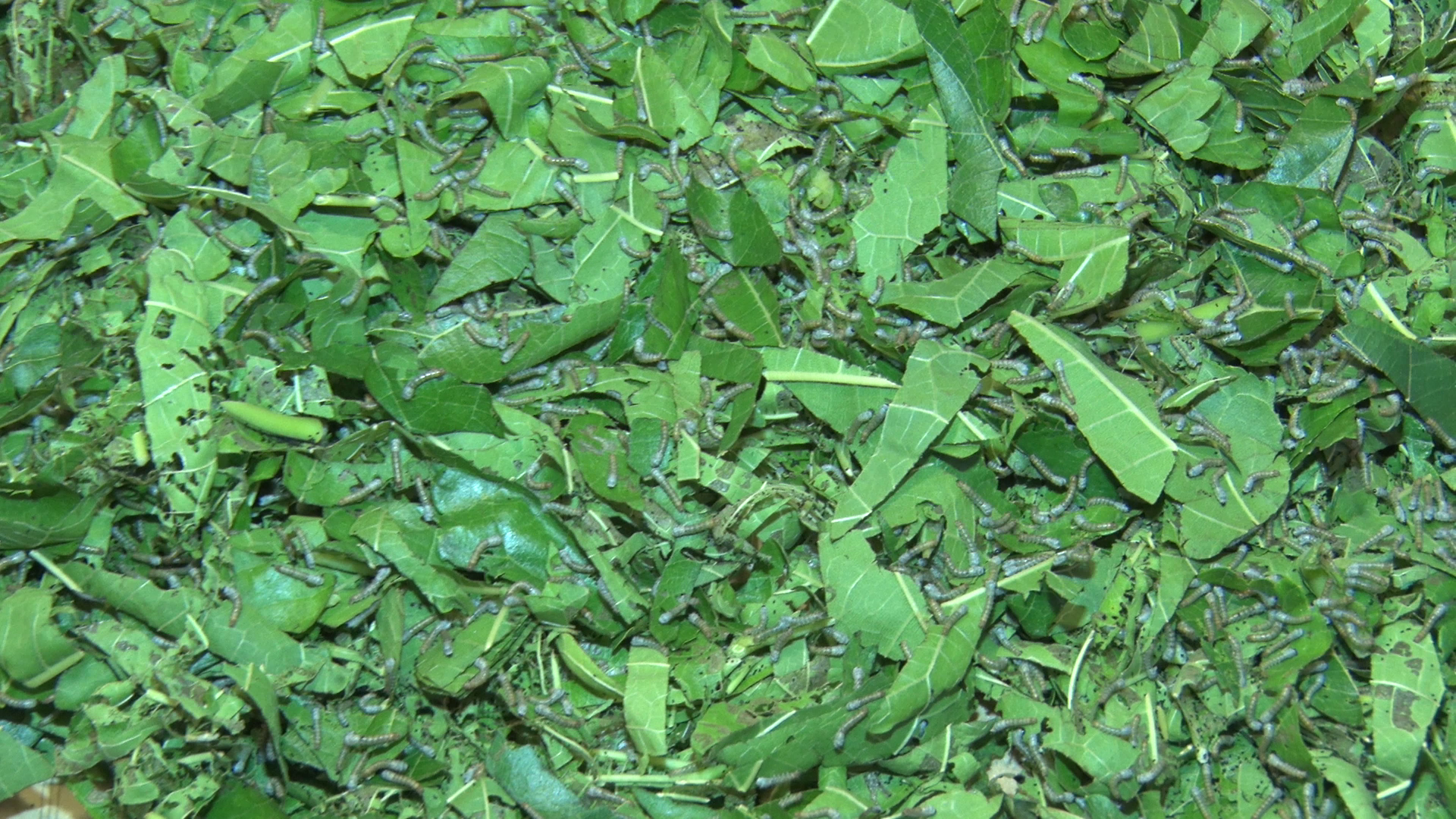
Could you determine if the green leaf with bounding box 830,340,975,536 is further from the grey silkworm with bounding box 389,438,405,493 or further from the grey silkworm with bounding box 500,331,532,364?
the grey silkworm with bounding box 389,438,405,493

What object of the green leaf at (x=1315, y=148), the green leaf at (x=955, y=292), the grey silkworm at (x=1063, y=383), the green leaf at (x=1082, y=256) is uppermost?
the green leaf at (x=1315, y=148)

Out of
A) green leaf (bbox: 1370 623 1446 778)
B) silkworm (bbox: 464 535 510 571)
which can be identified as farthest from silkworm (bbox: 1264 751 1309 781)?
silkworm (bbox: 464 535 510 571)

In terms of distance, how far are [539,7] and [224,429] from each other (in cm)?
147

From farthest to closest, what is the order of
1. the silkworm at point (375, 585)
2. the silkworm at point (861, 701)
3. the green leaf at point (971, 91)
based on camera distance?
the green leaf at point (971, 91), the silkworm at point (375, 585), the silkworm at point (861, 701)

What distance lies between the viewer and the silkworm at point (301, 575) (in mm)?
2541

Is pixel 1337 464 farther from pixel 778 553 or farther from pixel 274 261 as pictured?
pixel 274 261

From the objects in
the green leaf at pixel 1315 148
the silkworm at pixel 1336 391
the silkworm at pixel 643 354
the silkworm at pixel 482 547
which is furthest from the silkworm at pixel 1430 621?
the silkworm at pixel 482 547

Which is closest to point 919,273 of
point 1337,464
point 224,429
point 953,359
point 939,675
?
point 953,359

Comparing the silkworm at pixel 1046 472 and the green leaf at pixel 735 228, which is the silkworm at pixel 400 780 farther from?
the silkworm at pixel 1046 472

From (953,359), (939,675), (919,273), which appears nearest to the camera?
(939,675)

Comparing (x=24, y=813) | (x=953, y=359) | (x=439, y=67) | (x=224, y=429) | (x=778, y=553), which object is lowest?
(x=24, y=813)

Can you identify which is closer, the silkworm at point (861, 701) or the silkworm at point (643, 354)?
the silkworm at point (861, 701)

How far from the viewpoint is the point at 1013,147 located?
113 inches

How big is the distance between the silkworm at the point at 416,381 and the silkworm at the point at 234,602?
25.7 inches
